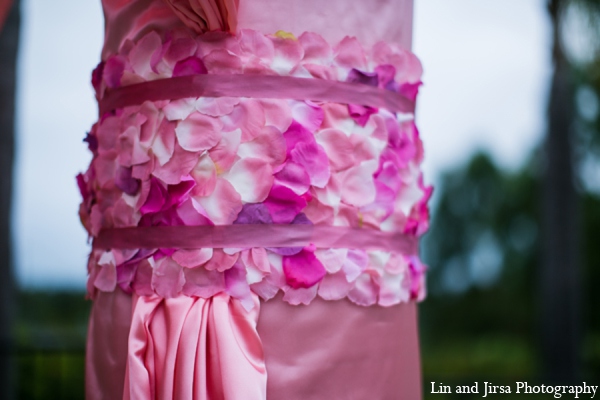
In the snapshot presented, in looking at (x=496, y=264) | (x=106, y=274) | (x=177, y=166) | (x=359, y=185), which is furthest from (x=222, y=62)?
(x=496, y=264)

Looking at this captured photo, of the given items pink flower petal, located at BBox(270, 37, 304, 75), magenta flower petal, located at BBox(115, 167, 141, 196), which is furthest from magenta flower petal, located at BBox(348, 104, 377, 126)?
magenta flower petal, located at BBox(115, 167, 141, 196)

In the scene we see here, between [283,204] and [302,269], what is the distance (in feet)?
0.31

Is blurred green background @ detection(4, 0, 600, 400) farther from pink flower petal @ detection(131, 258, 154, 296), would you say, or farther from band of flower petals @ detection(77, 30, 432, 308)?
pink flower petal @ detection(131, 258, 154, 296)

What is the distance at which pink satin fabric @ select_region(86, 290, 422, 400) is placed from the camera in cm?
98

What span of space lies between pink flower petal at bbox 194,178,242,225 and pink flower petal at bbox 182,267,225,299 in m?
0.07

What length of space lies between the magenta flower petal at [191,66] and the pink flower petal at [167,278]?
263mm

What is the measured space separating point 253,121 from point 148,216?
0.67 ft

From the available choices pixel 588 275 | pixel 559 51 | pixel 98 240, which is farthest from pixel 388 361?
pixel 588 275

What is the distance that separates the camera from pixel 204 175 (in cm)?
101

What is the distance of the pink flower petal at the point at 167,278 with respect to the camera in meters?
1.02

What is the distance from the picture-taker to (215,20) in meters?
1.02

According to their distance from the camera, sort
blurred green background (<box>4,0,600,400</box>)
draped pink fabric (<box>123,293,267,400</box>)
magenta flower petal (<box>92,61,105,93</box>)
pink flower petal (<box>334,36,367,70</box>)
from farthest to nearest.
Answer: blurred green background (<box>4,0,600,400</box>) < magenta flower petal (<box>92,61,105,93</box>) < pink flower petal (<box>334,36,367,70</box>) < draped pink fabric (<box>123,293,267,400</box>)

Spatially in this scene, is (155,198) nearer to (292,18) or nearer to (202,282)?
(202,282)

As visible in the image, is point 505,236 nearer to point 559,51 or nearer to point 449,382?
point 559,51
